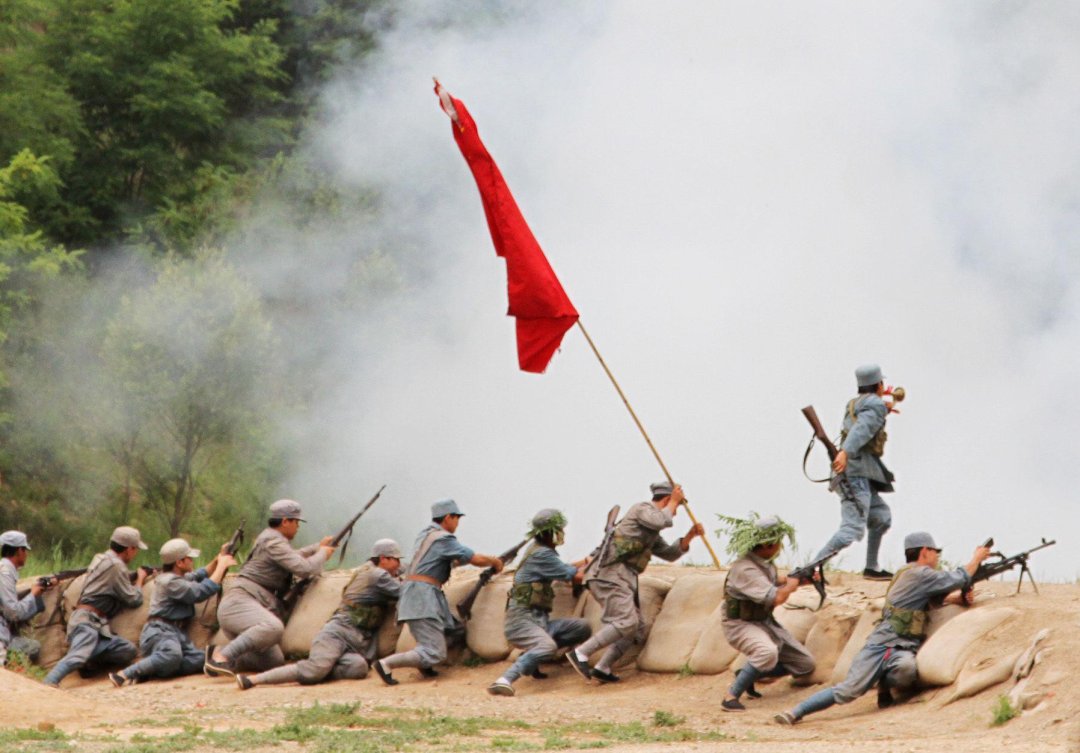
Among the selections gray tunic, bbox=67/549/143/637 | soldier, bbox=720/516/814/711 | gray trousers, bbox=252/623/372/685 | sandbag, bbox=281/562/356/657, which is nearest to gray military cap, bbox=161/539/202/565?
gray tunic, bbox=67/549/143/637

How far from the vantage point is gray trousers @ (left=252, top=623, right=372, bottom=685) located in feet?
43.9

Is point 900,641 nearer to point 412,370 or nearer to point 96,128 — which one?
point 412,370

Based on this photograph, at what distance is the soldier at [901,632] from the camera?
10.8 meters

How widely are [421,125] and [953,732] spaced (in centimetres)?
1998

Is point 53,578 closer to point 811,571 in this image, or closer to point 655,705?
point 655,705

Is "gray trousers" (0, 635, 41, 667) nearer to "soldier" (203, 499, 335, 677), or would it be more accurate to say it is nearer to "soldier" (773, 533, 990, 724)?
"soldier" (203, 499, 335, 677)

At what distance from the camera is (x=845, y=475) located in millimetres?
12617

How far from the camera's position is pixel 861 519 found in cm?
1252

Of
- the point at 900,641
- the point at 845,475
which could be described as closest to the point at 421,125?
the point at 845,475

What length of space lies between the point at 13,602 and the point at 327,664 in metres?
2.97

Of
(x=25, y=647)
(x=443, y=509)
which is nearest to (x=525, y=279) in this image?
(x=443, y=509)

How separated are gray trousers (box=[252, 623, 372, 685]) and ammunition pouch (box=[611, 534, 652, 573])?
7.56 feet

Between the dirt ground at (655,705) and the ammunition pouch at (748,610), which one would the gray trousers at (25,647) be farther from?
the ammunition pouch at (748,610)

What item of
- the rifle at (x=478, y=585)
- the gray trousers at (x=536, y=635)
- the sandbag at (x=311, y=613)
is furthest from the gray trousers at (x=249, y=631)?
the gray trousers at (x=536, y=635)
